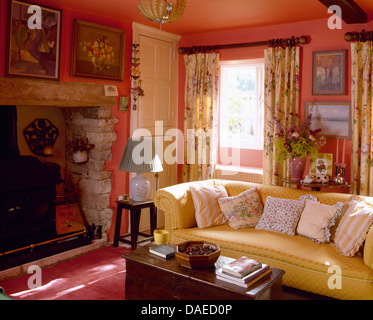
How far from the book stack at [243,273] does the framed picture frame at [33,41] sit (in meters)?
2.59

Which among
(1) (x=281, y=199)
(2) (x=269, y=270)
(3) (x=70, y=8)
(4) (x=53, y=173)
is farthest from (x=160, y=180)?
(2) (x=269, y=270)

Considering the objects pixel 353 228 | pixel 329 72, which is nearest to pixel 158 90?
pixel 329 72

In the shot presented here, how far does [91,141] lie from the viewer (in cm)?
473

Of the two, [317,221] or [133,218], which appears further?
[133,218]

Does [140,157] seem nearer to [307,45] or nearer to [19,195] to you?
[19,195]

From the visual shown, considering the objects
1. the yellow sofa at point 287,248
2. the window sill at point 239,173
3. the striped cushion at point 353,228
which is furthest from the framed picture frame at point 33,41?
the striped cushion at point 353,228

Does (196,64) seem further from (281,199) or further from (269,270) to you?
(269,270)

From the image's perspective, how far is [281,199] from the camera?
4004 mm

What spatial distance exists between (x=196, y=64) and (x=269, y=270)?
132 inches

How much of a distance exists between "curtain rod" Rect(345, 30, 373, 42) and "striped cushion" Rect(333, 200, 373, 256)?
5.78 feet

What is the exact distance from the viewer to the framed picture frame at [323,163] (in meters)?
4.39

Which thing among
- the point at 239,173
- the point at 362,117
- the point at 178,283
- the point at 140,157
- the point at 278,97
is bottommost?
the point at 178,283

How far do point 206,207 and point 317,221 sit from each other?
1.09 meters

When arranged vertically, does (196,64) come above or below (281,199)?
above
